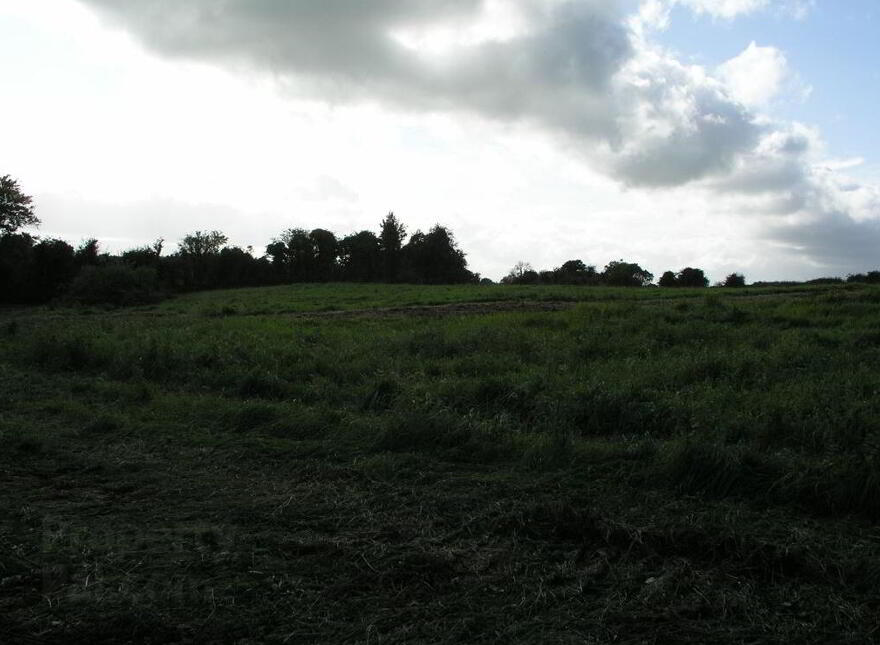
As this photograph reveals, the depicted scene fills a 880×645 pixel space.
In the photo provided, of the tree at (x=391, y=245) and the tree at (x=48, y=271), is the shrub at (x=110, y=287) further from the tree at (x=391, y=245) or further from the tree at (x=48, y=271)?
the tree at (x=391, y=245)

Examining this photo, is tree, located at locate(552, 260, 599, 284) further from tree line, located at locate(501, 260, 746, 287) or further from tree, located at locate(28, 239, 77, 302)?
tree, located at locate(28, 239, 77, 302)

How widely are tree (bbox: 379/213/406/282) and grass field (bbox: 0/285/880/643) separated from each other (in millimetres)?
61557

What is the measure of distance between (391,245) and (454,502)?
6782 centimetres

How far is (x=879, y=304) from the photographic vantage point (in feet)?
50.1

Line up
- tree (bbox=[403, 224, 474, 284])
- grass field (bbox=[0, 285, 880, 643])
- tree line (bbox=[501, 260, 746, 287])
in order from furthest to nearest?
Answer: tree (bbox=[403, 224, 474, 284])
tree line (bbox=[501, 260, 746, 287])
grass field (bbox=[0, 285, 880, 643])

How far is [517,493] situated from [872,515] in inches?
100

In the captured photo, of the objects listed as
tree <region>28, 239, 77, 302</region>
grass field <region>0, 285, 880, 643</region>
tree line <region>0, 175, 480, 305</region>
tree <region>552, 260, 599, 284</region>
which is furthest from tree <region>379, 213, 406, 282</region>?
grass field <region>0, 285, 880, 643</region>

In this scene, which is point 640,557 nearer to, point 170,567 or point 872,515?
point 872,515

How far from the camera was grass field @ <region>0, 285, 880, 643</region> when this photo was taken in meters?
3.36

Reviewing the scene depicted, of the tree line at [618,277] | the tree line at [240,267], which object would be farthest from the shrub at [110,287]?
the tree line at [618,277]

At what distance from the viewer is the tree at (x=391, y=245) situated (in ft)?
234

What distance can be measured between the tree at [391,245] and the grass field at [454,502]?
61557mm

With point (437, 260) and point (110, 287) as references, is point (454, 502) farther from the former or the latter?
point (437, 260)

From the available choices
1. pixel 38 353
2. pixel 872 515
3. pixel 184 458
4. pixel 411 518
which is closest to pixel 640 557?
pixel 411 518
